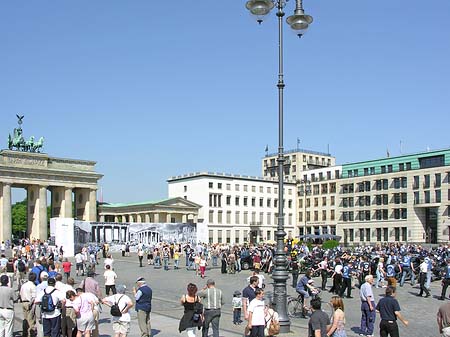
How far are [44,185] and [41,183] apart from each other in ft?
1.91

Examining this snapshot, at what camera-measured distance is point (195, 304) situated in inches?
457

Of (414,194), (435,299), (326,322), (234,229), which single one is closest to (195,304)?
(326,322)

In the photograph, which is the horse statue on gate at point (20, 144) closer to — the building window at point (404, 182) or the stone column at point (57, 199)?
the stone column at point (57, 199)

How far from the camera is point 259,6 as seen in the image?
1459 centimetres

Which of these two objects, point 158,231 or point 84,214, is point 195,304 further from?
point 84,214

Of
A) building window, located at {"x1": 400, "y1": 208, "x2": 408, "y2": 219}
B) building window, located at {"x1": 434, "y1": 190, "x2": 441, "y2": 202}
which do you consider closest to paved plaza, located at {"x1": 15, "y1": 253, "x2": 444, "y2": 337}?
building window, located at {"x1": 434, "y1": 190, "x2": 441, "y2": 202}

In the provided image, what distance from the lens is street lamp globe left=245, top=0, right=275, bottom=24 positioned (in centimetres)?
1453

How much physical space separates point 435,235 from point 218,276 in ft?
191

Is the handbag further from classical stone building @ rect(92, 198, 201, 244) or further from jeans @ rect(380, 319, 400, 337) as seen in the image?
classical stone building @ rect(92, 198, 201, 244)

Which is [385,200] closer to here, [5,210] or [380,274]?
[5,210]

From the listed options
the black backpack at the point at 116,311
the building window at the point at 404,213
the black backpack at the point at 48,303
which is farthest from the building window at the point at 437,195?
the black backpack at the point at 48,303

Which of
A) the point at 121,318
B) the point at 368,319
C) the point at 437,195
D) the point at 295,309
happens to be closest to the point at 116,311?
the point at 121,318

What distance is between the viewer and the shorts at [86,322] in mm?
11484

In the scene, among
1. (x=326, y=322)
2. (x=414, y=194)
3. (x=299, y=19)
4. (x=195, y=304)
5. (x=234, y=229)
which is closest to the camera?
(x=326, y=322)
